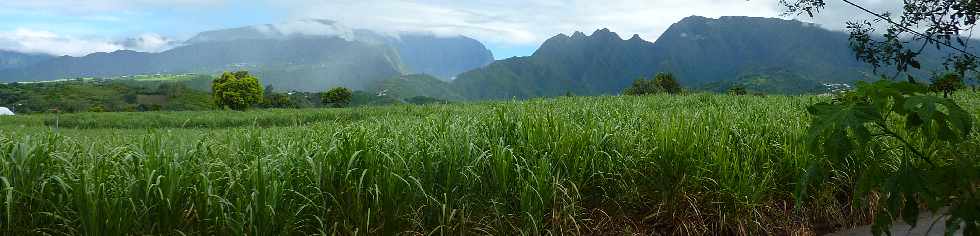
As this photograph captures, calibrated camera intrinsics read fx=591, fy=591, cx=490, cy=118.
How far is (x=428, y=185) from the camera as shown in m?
4.56

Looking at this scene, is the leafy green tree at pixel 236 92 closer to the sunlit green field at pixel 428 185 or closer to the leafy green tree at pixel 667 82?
the leafy green tree at pixel 667 82

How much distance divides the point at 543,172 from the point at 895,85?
9.71 feet

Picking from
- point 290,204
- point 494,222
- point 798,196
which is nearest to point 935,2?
point 798,196

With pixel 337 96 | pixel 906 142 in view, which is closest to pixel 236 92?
pixel 337 96

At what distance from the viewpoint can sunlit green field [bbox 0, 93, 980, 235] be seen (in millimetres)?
3857

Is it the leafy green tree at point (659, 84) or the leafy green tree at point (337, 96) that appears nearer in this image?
the leafy green tree at point (659, 84)

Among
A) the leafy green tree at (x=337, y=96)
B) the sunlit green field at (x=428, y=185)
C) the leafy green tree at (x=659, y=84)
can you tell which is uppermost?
the leafy green tree at (x=659, y=84)

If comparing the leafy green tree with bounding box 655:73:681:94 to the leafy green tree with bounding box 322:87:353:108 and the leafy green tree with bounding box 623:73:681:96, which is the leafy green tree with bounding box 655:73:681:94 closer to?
the leafy green tree with bounding box 623:73:681:96

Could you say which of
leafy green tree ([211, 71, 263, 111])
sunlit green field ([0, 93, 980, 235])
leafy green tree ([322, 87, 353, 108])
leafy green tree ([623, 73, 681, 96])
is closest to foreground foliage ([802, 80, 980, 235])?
sunlit green field ([0, 93, 980, 235])

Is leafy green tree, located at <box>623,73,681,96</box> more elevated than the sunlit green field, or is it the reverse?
leafy green tree, located at <box>623,73,681,96</box>

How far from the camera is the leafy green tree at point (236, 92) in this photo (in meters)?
72.1

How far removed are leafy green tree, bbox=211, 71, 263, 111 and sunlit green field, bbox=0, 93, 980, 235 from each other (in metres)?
72.0

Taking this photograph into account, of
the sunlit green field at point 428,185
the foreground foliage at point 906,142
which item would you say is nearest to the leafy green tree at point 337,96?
the sunlit green field at point 428,185

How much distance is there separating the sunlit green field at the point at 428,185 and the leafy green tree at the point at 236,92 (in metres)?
72.0
